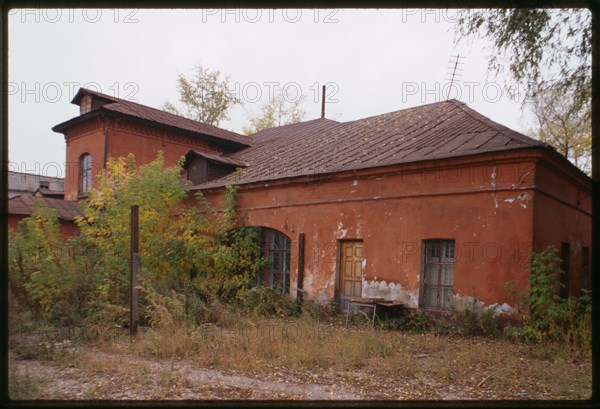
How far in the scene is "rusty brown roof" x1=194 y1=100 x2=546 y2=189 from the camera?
979cm

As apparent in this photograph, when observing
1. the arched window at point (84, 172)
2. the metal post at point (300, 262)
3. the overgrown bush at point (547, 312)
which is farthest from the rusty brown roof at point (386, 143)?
the arched window at point (84, 172)

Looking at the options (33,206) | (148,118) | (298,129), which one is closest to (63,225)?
(33,206)

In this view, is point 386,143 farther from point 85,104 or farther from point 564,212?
point 85,104

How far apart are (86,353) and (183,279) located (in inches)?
202

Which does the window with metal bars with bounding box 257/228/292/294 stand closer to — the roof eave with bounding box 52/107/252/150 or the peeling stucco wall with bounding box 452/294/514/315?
the peeling stucco wall with bounding box 452/294/514/315

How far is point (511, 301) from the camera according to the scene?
28.2 feet

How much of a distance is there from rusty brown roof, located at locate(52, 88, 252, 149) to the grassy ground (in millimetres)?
10689

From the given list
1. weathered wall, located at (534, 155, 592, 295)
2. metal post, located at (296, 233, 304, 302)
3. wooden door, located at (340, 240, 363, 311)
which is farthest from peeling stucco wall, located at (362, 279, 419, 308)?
weathered wall, located at (534, 155, 592, 295)

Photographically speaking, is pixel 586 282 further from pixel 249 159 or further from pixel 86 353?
pixel 86 353

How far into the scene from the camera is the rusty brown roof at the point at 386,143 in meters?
9.79

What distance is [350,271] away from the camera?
11.3 metres

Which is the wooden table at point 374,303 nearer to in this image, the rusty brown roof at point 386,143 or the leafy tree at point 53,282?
the rusty brown roof at point 386,143

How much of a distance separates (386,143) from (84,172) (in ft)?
40.6

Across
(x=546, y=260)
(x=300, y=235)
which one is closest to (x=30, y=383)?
(x=300, y=235)
